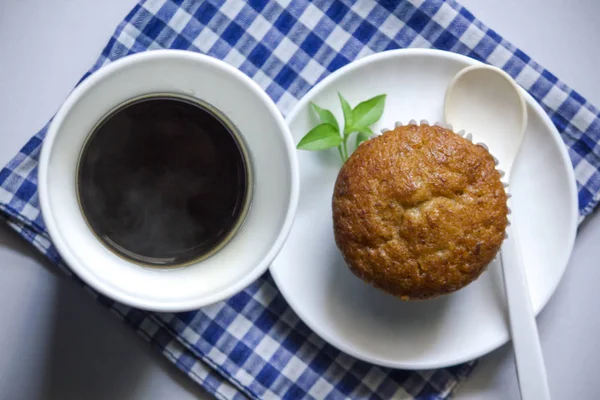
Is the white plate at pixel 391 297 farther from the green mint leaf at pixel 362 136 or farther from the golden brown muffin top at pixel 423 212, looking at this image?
the golden brown muffin top at pixel 423 212

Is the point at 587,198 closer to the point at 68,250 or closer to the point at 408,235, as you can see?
the point at 408,235

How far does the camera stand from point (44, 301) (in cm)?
130

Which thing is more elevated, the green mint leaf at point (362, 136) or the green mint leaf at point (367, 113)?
the green mint leaf at point (367, 113)

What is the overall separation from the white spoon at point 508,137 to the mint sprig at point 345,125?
0.14 metres

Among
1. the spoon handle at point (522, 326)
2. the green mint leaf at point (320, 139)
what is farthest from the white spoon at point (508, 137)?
the green mint leaf at point (320, 139)

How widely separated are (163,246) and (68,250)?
22 centimetres

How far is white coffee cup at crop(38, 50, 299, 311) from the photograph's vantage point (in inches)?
35.5

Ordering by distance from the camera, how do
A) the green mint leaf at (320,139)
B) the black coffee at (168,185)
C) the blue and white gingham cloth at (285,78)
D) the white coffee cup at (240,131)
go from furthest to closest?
the blue and white gingham cloth at (285,78) → the green mint leaf at (320,139) → the black coffee at (168,185) → the white coffee cup at (240,131)

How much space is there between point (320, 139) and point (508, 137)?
1.19 ft

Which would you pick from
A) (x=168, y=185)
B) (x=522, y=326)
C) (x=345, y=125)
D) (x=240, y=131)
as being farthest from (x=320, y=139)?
(x=522, y=326)

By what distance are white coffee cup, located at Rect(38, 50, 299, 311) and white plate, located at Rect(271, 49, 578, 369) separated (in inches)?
8.5

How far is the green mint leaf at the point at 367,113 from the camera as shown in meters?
1.20

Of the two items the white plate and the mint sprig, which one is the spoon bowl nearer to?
the white plate

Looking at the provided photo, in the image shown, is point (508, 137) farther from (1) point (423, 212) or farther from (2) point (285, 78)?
(2) point (285, 78)
